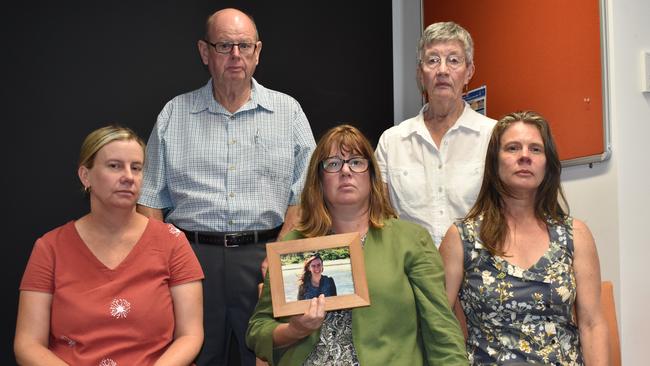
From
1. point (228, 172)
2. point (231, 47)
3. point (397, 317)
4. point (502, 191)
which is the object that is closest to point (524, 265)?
point (502, 191)

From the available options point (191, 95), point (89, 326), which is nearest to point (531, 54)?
point (191, 95)

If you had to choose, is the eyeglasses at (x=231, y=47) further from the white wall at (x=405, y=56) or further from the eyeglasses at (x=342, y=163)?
the white wall at (x=405, y=56)

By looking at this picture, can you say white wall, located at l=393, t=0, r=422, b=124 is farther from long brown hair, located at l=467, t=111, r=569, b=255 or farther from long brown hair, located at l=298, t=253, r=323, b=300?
long brown hair, located at l=298, t=253, r=323, b=300

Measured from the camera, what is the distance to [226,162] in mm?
3260

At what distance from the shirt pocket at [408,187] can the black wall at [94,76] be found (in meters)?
1.43

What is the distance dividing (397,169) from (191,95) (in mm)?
1028

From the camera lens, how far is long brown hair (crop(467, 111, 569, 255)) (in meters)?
2.68

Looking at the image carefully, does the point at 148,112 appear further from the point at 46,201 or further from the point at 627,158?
the point at 627,158

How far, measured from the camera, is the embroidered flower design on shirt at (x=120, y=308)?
2.43 meters

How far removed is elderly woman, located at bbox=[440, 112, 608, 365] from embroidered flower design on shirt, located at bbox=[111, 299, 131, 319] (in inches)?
44.9

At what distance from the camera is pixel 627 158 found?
123 inches

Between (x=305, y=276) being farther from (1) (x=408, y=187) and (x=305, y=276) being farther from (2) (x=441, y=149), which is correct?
(2) (x=441, y=149)

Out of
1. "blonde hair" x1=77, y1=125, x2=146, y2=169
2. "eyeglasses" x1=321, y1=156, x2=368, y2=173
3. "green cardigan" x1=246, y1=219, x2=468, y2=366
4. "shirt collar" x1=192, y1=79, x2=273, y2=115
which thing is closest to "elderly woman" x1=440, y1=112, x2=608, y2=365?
"green cardigan" x1=246, y1=219, x2=468, y2=366

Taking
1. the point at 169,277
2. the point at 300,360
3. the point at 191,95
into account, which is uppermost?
the point at 191,95
